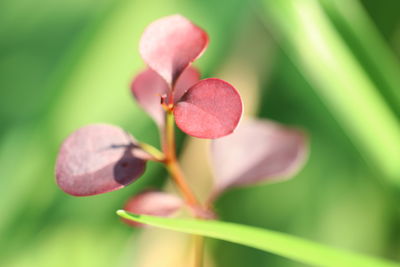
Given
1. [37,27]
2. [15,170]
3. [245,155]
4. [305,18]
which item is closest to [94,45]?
[37,27]

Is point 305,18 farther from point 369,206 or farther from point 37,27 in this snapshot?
point 37,27

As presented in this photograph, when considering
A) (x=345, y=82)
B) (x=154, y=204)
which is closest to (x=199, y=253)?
(x=154, y=204)

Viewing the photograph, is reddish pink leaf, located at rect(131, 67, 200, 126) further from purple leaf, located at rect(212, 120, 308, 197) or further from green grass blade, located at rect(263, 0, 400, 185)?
green grass blade, located at rect(263, 0, 400, 185)

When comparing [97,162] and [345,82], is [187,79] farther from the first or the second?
[345,82]

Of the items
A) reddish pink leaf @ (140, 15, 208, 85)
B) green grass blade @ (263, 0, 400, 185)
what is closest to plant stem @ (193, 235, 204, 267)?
reddish pink leaf @ (140, 15, 208, 85)

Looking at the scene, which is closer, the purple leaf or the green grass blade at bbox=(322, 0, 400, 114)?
the purple leaf

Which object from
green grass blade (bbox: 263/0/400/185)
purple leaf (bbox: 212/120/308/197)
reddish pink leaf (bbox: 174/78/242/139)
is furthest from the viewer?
green grass blade (bbox: 263/0/400/185)
